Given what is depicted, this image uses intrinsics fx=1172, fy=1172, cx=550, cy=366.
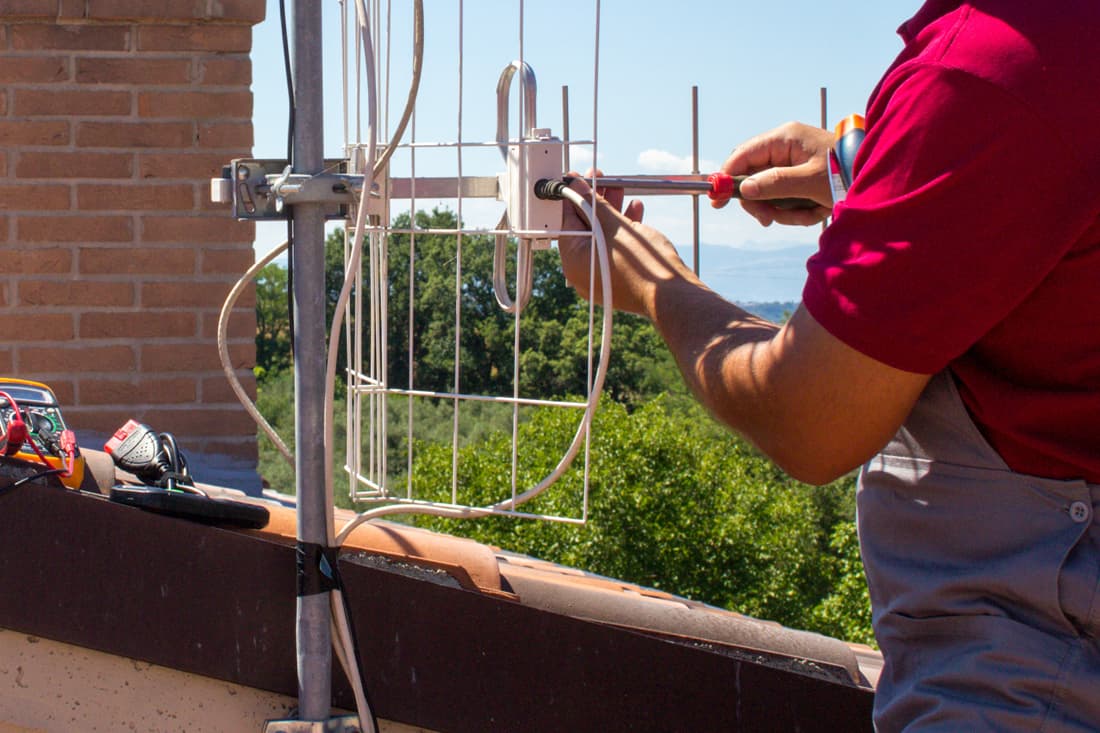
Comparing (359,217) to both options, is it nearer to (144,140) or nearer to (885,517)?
(885,517)

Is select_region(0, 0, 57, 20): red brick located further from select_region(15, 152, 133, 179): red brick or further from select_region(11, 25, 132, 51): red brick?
select_region(15, 152, 133, 179): red brick

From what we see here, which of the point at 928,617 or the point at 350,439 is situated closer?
the point at 928,617

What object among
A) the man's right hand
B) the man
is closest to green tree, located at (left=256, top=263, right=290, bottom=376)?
the man's right hand

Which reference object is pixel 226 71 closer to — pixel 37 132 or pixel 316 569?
pixel 37 132

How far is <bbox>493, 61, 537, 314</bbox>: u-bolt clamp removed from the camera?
1.49m

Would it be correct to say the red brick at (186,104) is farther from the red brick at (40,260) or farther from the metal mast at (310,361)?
the metal mast at (310,361)

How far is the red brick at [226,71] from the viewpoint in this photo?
3375 mm

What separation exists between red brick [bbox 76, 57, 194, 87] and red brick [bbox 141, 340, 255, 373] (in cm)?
75

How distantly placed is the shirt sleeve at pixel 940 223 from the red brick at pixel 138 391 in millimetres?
2683

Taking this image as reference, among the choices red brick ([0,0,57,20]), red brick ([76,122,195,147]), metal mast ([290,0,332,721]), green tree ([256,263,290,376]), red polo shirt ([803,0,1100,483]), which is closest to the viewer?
red polo shirt ([803,0,1100,483])

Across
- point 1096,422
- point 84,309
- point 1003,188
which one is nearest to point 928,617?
point 1096,422

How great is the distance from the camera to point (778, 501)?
15.0 m

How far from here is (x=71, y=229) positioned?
10.9 feet

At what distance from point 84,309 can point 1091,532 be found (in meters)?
2.93
